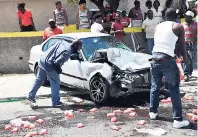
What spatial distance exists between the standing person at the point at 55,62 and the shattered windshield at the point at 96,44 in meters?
0.77

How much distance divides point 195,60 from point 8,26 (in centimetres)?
771

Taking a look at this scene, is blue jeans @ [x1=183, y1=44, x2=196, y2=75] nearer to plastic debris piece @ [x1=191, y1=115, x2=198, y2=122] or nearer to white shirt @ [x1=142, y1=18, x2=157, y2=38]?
white shirt @ [x1=142, y1=18, x2=157, y2=38]

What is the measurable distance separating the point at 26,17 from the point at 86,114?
670 centimetres

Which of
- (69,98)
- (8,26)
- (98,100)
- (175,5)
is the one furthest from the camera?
(175,5)

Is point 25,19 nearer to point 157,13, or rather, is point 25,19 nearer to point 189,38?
point 157,13

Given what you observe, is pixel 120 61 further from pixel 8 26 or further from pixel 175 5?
pixel 175 5

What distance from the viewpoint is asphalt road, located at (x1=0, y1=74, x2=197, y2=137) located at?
22.8ft

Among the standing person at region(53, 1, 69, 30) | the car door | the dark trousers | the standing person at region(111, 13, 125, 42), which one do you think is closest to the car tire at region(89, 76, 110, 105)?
the car door

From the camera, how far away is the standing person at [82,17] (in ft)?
43.5

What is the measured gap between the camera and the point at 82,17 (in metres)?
13.4

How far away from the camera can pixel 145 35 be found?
44.4ft

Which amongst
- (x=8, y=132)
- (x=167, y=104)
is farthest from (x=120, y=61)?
(x=8, y=132)

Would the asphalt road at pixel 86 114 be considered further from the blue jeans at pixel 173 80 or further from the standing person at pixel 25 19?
the standing person at pixel 25 19

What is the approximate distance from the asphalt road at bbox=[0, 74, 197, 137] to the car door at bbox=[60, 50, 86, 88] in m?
0.39
